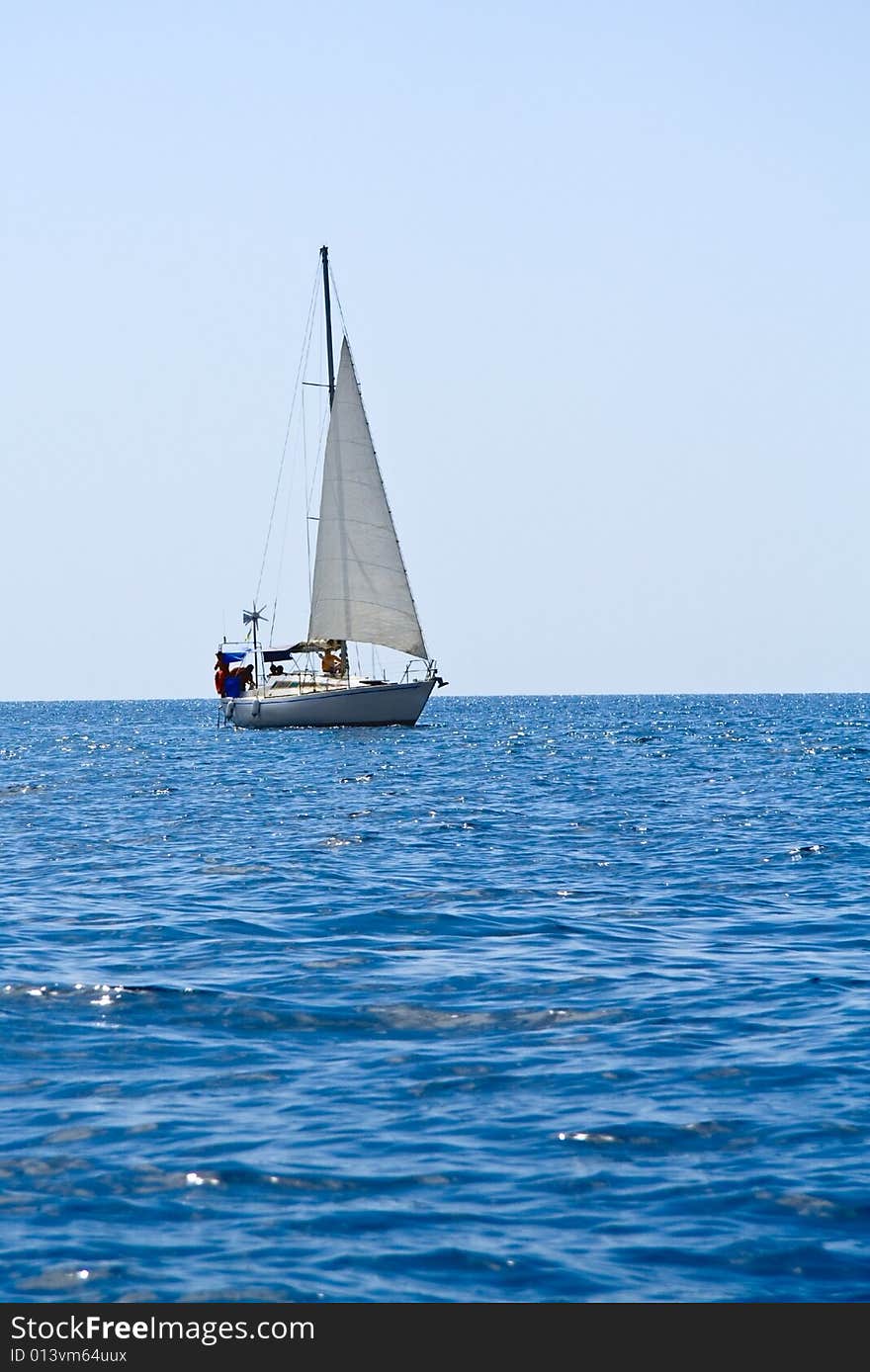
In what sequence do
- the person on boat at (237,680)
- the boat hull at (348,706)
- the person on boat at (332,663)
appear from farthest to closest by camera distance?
the person on boat at (237,680)
the person on boat at (332,663)
the boat hull at (348,706)

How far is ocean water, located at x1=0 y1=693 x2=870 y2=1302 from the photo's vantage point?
23.6 feet

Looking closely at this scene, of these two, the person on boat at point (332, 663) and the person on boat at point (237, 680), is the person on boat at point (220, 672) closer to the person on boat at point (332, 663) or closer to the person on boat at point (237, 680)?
the person on boat at point (237, 680)

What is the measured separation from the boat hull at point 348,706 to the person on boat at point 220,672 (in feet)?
29.8

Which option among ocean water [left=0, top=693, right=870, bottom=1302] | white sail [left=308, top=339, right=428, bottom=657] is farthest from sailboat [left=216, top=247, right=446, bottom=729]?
ocean water [left=0, top=693, right=870, bottom=1302]

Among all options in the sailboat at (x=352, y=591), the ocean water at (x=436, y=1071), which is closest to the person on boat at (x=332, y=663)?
the sailboat at (x=352, y=591)

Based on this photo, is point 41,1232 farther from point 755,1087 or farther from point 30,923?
point 30,923

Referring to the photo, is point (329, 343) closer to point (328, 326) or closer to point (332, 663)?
point (328, 326)

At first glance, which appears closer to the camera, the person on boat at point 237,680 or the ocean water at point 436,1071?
the ocean water at point 436,1071

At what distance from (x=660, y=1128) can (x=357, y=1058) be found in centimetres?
266

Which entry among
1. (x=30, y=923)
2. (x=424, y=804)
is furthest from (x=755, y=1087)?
(x=424, y=804)

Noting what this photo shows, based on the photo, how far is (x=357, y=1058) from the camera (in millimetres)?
10820

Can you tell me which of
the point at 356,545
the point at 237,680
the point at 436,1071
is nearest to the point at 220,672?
the point at 237,680

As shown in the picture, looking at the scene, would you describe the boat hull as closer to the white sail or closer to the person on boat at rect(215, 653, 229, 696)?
the white sail

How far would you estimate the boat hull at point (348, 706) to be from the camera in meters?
66.6
